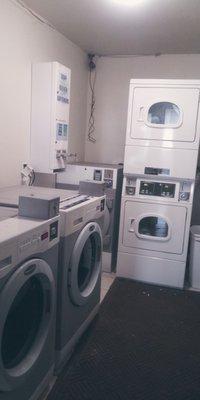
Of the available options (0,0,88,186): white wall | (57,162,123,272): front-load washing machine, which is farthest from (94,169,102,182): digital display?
(0,0,88,186): white wall

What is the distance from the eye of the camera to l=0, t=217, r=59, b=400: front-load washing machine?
1.08 meters

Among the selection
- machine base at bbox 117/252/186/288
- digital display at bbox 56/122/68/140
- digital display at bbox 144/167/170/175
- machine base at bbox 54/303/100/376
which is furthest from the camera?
machine base at bbox 117/252/186/288

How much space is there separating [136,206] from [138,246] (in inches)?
15.3

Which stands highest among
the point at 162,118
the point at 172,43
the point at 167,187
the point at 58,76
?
the point at 172,43

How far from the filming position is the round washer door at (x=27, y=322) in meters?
1.20

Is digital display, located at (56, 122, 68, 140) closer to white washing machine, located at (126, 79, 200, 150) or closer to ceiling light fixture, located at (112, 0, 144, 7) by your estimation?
white washing machine, located at (126, 79, 200, 150)

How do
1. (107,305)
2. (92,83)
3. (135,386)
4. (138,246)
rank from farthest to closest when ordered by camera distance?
(92,83) → (138,246) → (107,305) → (135,386)

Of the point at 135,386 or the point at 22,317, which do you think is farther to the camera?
the point at 135,386

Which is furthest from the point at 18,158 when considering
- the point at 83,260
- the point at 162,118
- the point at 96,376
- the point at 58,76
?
the point at 96,376

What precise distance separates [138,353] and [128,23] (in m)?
2.58

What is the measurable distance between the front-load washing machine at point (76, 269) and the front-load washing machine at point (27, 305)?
0.11 meters

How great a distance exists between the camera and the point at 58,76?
2.49 meters

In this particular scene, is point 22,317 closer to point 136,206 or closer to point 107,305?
point 107,305

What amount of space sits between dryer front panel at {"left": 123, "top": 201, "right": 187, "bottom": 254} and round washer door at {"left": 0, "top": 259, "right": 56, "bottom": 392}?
5.04ft
